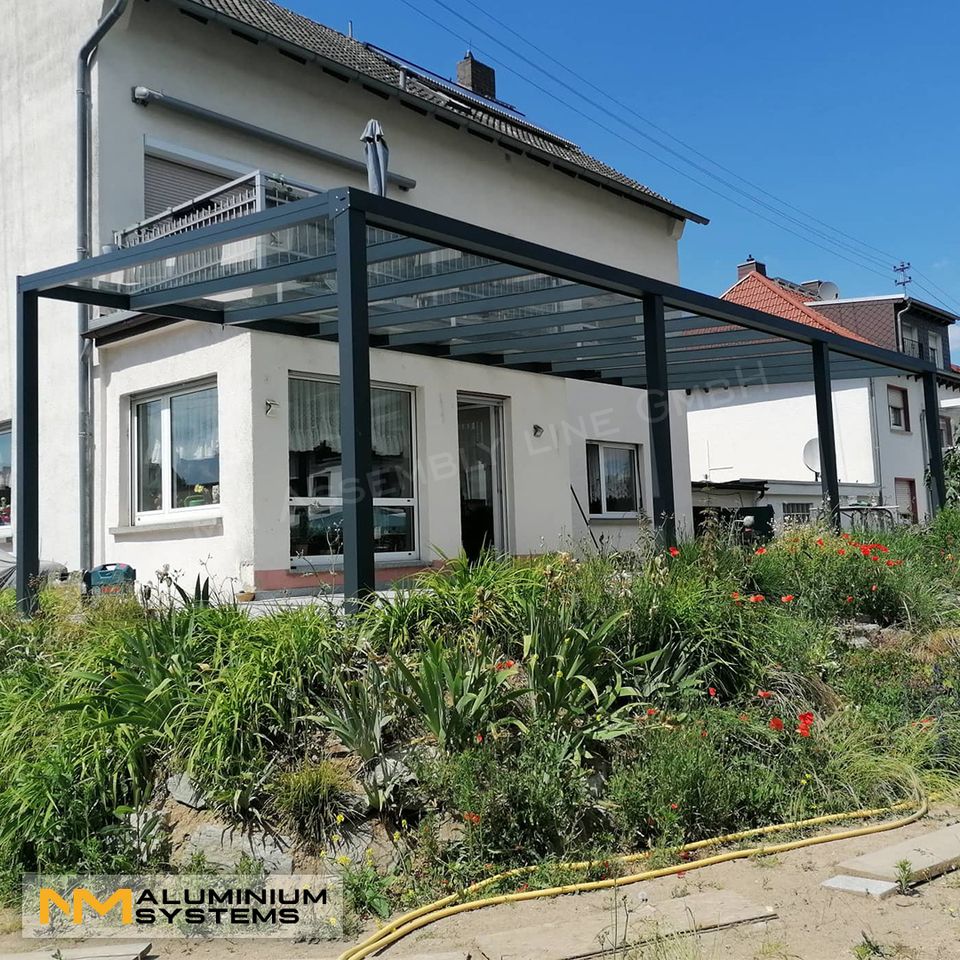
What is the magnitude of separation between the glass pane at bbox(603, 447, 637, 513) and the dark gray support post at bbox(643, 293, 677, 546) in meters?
6.34

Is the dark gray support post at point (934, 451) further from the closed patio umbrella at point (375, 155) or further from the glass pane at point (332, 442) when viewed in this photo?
the closed patio umbrella at point (375, 155)

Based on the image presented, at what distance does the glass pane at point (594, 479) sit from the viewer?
15117 mm

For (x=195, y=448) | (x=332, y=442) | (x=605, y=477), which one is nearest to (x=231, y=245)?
(x=195, y=448)

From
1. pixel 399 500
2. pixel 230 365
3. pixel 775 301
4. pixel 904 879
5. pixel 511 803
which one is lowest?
pixel 904 879

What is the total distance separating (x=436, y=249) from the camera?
7434mm

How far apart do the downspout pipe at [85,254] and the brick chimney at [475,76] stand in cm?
1042

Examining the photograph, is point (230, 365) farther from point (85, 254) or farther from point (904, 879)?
point (904, 879)

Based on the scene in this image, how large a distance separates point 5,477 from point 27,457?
4844 mm

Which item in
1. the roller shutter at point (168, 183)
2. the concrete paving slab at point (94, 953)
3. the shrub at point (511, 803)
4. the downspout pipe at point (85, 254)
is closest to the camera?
the concrete paving slab at point (94, 953)

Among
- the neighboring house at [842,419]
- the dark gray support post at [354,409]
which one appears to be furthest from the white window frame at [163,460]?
the neighboring house at [842,419]

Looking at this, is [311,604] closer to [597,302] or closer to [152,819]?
[152,819]

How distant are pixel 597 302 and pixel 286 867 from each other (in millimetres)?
6556

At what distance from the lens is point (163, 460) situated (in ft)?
36.7

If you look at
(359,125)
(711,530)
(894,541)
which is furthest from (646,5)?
(711,530)
